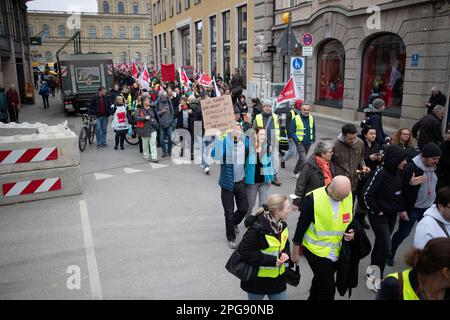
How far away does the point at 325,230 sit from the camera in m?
3.87

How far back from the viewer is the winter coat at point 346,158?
5816 millimetres

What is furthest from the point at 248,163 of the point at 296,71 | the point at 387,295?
the point at 296,71

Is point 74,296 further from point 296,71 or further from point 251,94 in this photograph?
point 251,94

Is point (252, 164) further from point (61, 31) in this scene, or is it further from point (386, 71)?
point (61, 31)

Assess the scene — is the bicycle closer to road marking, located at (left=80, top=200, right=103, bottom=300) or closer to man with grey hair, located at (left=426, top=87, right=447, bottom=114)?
road marking, located at (left=80, top=200, right=103, bottom=300)

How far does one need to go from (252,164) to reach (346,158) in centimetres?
138

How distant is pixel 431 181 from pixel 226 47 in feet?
92.3

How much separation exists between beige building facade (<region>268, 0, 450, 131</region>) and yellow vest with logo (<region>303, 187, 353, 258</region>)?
11162 mm

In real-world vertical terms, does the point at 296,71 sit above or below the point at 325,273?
above

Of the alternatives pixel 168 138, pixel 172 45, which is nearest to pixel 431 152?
pixel 168 138

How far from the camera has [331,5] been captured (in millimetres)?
17703

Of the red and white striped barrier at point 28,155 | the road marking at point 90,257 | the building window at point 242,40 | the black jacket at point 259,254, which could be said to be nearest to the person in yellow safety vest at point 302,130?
the road marking at point 90,257

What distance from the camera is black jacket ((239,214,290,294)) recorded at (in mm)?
3496
